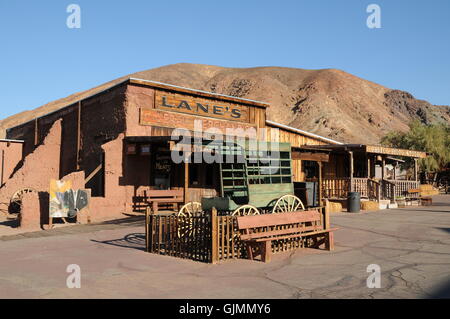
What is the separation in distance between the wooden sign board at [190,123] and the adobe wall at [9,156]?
37.7 ft

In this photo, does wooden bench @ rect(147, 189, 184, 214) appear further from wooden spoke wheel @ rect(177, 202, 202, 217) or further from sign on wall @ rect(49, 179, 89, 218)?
wooden spoke wheel @ rect(177, 202, 202, 217)

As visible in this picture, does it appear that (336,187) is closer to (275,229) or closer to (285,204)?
(285,204)

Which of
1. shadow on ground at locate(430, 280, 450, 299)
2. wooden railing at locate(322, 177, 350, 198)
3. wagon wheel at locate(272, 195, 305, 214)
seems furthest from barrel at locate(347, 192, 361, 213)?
shadow on ground at locate(430, 280, 450, 299)

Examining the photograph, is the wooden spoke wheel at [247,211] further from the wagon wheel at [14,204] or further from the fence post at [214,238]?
the wagon wheel at [14,204]

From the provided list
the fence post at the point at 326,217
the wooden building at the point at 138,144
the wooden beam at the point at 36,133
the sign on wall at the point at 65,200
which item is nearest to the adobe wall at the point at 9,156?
the wooden beam at the point at 36,133

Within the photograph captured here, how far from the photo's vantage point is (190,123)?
1978 cm

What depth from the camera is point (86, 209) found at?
1568 centimetres

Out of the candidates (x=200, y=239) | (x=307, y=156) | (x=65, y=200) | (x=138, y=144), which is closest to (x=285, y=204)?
(x=200, y=239)

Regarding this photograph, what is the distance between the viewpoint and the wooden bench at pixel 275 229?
28.1 feet

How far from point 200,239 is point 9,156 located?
20440mm

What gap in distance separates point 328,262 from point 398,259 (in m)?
1.52

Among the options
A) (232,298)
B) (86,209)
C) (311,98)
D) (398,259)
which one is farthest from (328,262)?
(311,98)

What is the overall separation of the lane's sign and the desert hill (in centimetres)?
4943
